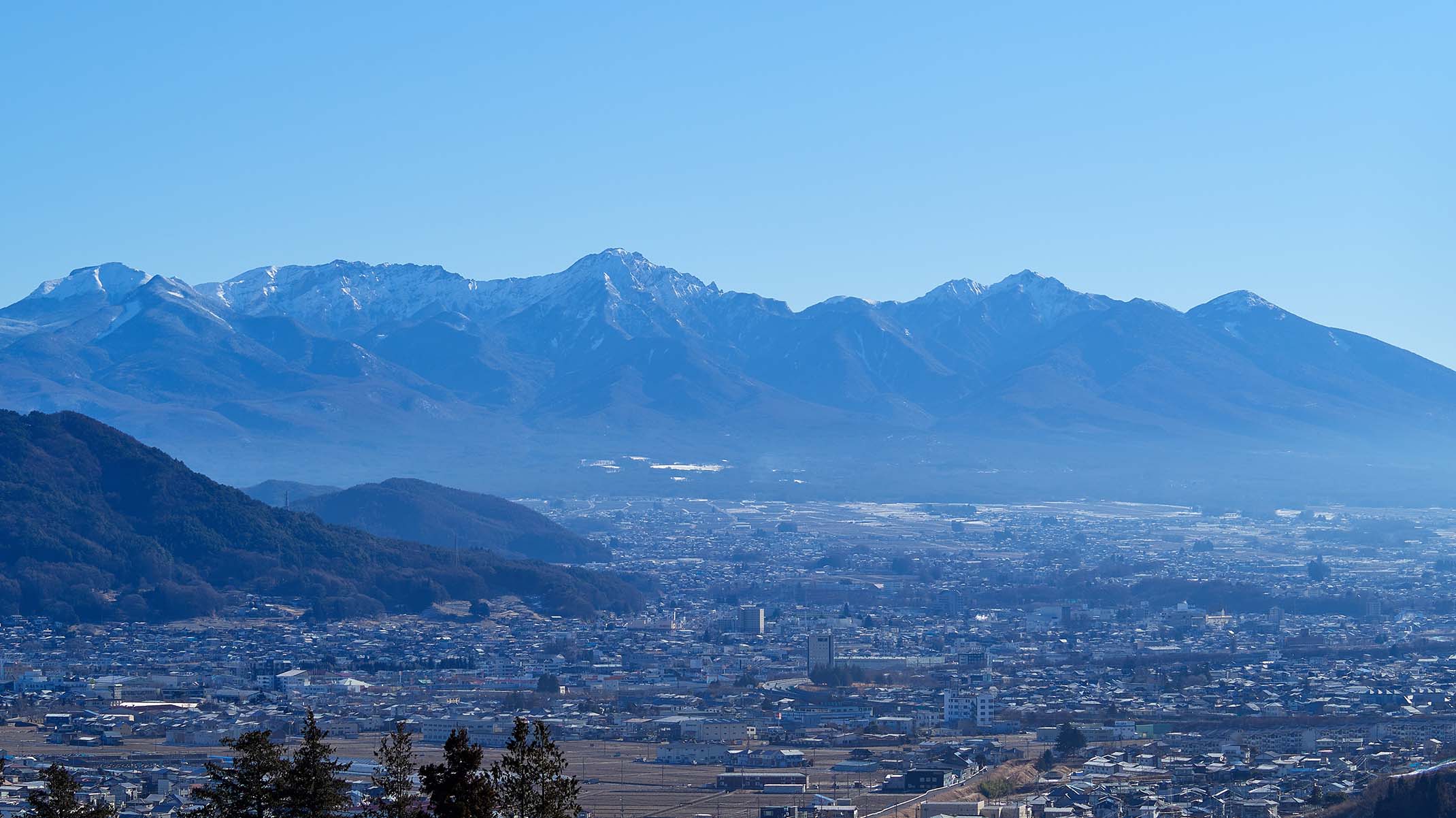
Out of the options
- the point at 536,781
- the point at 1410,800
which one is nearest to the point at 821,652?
the point at 1410,800

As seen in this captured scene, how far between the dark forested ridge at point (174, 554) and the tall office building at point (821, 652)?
14.9 m

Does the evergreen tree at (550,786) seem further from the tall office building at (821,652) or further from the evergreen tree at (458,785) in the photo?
the tall office building at (821,652)

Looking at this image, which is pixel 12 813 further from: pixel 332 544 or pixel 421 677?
pixel 332 544

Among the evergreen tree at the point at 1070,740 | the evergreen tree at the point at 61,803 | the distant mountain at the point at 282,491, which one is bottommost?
the evergreen tree at the point at 1070,740

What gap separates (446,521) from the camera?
101 metres

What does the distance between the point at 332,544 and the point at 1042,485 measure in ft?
259

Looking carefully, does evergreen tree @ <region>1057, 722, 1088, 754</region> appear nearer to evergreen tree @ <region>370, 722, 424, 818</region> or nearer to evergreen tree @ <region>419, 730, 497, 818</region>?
evergreen tree @ <region>370, 722, 424, 818</region>

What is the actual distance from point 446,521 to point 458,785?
8676 cm

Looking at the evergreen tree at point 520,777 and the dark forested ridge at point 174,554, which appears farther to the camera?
the dark forested ridge at point 174,554

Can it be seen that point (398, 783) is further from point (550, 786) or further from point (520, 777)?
point (550, 786)

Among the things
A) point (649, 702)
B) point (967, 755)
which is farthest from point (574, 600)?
point (967, 755)

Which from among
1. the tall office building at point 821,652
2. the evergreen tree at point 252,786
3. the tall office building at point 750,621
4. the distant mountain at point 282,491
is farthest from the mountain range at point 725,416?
the evergreen tree at point 252,786

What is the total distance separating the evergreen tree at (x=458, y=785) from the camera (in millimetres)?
14883

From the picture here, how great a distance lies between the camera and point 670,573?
313ft
